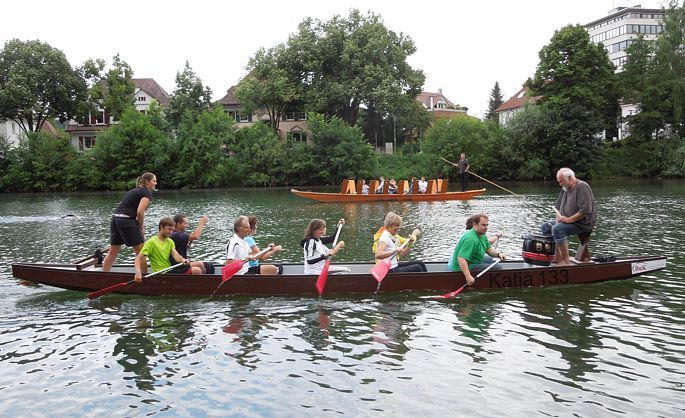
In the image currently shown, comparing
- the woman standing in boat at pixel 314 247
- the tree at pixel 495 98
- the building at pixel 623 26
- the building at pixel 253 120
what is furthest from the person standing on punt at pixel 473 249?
the tree at pixel 495 98

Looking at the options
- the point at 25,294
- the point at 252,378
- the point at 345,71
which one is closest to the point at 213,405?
the point at 252,378

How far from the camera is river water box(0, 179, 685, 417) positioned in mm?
6414

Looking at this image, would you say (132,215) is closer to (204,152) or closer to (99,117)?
(204,152)

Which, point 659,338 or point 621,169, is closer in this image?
point 659,338

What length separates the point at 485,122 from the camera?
64312 mm

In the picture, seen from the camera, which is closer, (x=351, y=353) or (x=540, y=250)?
(x=351, y=353)

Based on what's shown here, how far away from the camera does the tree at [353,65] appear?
59219mm

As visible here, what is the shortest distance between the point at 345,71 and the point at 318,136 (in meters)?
7.66

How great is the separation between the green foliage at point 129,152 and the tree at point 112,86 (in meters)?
4.56

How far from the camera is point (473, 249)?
10.7 m

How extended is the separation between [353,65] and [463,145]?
13494 millimetres

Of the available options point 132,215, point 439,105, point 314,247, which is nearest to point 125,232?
point 132,215

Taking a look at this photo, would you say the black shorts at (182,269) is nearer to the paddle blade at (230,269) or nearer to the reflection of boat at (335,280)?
the reflection of boat at (335,280)

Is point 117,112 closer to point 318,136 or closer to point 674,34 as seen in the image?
point 318,136
